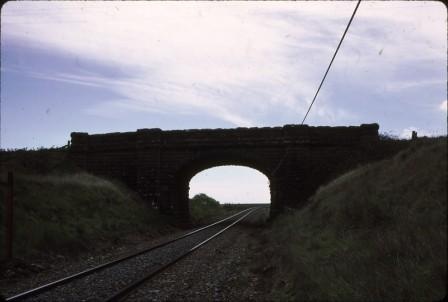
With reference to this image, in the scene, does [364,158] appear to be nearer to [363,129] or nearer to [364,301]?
[363,129]

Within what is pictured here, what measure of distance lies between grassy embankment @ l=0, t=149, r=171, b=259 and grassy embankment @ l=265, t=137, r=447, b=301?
6657 mm

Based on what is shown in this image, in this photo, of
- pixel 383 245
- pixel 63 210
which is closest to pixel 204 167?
pixel 63 210

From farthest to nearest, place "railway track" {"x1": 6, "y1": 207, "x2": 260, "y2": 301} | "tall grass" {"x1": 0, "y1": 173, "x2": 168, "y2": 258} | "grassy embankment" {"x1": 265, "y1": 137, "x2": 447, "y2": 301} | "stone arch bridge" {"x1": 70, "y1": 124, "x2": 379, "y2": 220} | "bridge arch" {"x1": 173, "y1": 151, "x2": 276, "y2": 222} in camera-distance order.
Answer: "bridge arch" {"x1": 173, "y1": 151, "x2": 276, "y2": 222} < "stone arch bridge" {"x1": 70, "y1": 124, "x2": 379, "y2": 220} < "tall grass" {"x1": 0, "y1": 173, "x2": 168, "y2": 258} < "railway track" {"x1": 6, "y1": 207, "x2": 260, "y2": 301} < "grassy embankment" {"x1": 265, "y1": 137, "x2": 447, "y2": 301}

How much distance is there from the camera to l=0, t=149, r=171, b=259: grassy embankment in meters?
12.3

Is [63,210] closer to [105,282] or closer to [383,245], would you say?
[105,282]

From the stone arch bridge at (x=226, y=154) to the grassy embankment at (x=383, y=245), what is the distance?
1235 centimetres

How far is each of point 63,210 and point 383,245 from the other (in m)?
12.2

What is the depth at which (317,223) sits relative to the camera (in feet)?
41.5

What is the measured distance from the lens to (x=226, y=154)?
83.6 feet

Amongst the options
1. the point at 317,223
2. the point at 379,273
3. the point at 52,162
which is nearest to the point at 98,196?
the point at 52,162

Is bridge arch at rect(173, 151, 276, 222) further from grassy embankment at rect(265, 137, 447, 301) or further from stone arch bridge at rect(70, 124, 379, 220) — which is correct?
grassy embankment at rect(265, 137, 447, 301)

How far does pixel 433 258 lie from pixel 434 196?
2.49 metres

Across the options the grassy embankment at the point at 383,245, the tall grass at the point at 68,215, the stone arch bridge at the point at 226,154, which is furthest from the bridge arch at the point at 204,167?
the grassy embankment at the point at 383,245

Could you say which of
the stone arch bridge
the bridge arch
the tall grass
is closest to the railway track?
the tall grass
